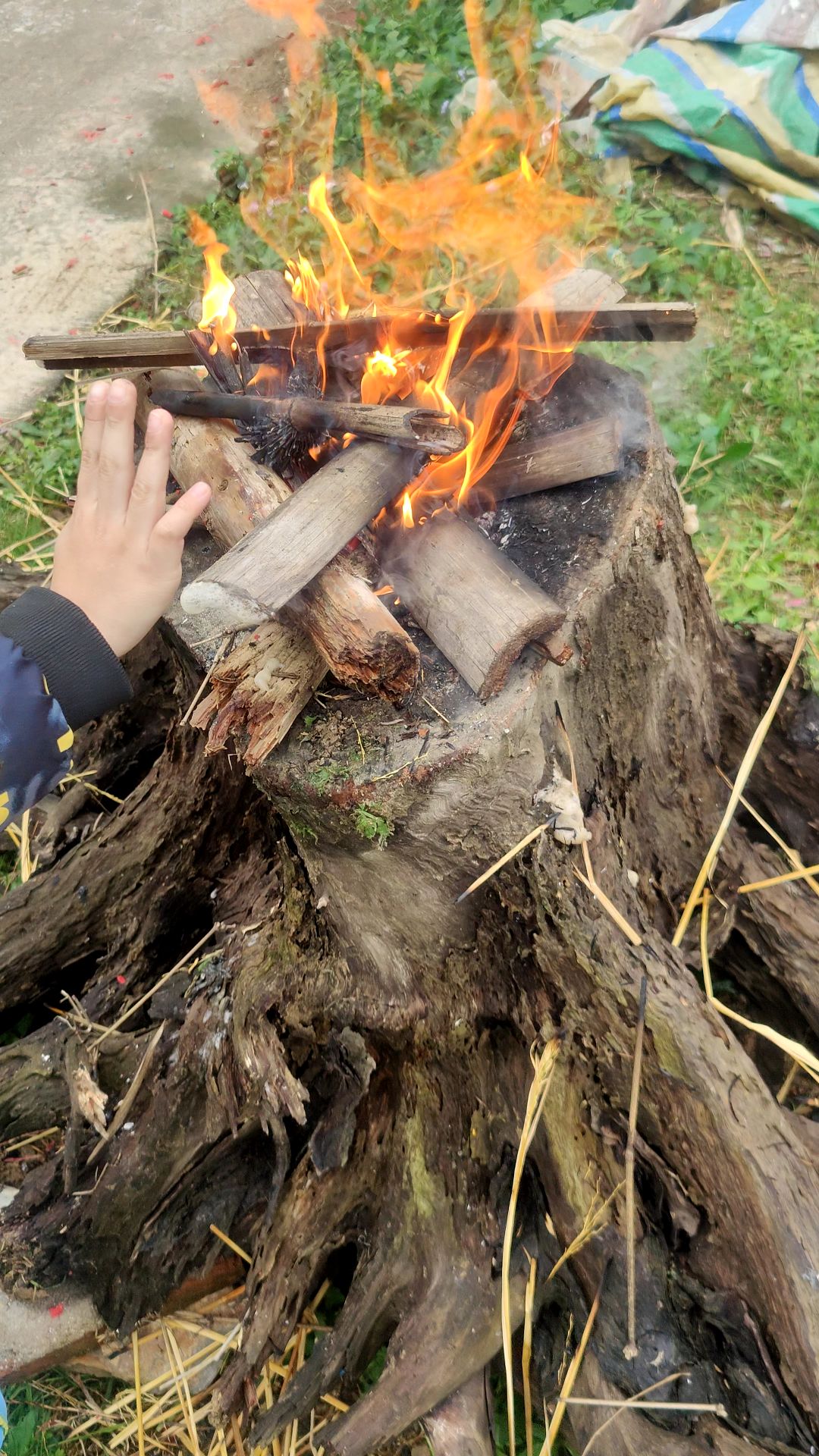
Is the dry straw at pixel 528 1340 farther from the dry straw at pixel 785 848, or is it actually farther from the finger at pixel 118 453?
the finger at pixel 118 453

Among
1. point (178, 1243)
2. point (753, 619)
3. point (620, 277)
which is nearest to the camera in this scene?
point (178, 1243)

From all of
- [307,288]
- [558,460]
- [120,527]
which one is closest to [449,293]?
[307,288]

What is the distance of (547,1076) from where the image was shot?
2096mm

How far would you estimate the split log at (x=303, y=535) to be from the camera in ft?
5.30

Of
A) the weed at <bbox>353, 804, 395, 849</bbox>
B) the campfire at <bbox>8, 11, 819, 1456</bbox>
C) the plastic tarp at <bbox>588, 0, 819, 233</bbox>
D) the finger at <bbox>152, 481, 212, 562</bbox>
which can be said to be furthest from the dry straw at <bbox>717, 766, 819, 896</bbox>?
the plastic tarp at <bbox>588, 0, 819, 233</bbox>

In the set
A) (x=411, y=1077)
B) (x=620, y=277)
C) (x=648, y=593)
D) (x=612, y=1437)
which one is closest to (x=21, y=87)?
(x=620, y=277)

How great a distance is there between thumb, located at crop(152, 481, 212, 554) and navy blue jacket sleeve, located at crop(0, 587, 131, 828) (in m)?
0.22

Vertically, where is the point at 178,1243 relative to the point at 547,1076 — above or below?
below

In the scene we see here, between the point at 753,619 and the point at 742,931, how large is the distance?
1583 millimetres

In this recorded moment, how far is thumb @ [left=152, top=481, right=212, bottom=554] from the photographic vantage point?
1722mm

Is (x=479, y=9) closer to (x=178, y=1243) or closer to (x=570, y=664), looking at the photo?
(x=570, y=664)

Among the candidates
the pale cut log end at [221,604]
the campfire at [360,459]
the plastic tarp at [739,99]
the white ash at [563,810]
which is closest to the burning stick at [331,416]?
the campfire at [360,459]

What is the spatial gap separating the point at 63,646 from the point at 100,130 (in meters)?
6.15

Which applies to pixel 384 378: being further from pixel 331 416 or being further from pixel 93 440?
pixel 93 440
